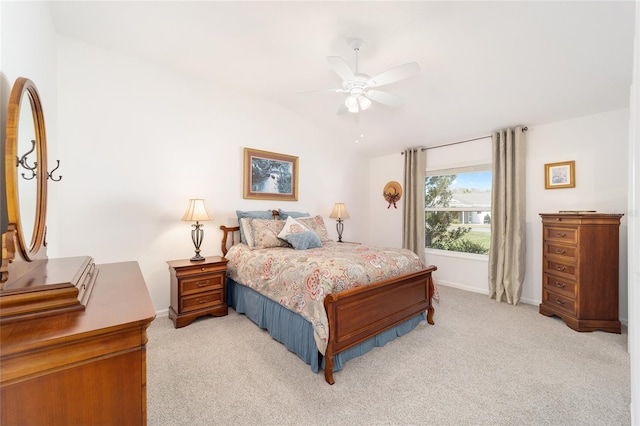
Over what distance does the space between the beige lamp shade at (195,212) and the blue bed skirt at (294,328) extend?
934 millimetres

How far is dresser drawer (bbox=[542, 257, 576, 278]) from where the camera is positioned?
9.60 feet

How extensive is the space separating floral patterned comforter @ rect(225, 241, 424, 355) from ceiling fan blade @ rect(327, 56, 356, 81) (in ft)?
5.35

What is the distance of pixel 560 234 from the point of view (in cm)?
306

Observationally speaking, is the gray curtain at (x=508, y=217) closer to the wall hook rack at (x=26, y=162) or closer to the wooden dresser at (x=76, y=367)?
the wooden dresser at (x=76, y=367)

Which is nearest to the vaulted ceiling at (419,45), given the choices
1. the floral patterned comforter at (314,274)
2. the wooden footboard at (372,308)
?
the floral patterned comforter at (314,274)

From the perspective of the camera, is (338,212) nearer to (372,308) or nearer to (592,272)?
(372,308)

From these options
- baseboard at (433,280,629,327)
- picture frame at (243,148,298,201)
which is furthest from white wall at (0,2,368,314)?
baseboard at (433,280,629,327)

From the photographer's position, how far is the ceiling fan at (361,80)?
7.12ft

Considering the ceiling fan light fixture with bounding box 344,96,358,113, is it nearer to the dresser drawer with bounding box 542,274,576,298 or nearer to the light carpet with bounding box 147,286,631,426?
the light carpet with bounding box 147,286,631,426

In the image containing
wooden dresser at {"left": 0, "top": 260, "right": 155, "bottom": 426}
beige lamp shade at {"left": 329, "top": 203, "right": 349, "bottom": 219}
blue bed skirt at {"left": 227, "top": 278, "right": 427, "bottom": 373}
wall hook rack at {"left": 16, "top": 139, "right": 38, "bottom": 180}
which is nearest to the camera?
wooden dresser at {"left": 0, "top": 260, "right": 155, "bottom": 426}

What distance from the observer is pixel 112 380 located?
0.80m

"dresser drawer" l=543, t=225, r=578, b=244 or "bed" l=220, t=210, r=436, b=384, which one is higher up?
"dresser drawer" l=543, t=225, r=578, b=244

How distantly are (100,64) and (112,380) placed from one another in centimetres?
335

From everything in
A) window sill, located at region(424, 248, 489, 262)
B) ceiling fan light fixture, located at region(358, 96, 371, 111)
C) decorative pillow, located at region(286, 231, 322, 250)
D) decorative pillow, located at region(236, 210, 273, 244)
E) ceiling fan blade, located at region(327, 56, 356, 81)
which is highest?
ceiling fan blade, located at region(327, 56, 356, 81)
